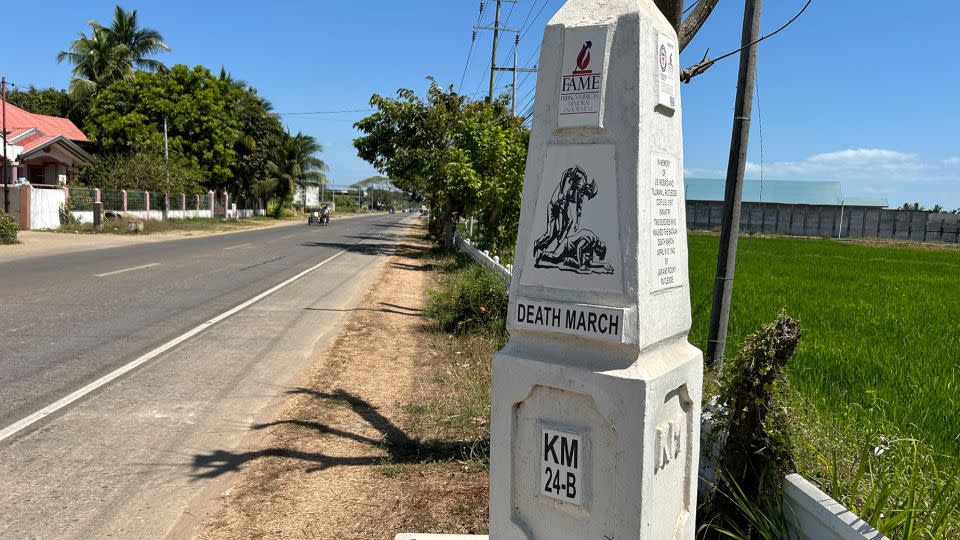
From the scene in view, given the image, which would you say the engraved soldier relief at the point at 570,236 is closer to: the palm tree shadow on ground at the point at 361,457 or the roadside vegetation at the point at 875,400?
the roadside vegetation at the point at 875,400

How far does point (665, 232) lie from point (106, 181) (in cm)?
4078

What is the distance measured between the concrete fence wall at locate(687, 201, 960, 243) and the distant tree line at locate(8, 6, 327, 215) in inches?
1421

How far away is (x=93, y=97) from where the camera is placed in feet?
147

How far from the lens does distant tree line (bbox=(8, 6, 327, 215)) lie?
4002 cm

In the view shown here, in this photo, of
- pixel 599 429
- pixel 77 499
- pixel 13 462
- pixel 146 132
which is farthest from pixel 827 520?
pixel 146 132

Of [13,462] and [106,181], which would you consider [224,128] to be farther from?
[13,462]

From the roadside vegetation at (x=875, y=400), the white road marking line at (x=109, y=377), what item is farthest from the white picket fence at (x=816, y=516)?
the white road marking line at (x=109, y=377)

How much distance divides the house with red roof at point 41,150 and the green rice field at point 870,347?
107 feet

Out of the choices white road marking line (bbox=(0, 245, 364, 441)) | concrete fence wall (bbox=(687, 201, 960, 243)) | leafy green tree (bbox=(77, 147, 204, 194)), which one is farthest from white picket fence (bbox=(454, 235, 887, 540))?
concrete fence wall (bbox=(687, 201, 960, 243))

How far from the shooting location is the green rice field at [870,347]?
4.10m

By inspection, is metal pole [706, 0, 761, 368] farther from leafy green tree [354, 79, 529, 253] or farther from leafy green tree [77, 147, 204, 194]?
leafy green tree [77, 147, 204, 194]

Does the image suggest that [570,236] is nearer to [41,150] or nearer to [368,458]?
[368,458]

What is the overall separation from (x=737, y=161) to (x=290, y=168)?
60.6 metres

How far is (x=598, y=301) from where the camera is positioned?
2.70m
